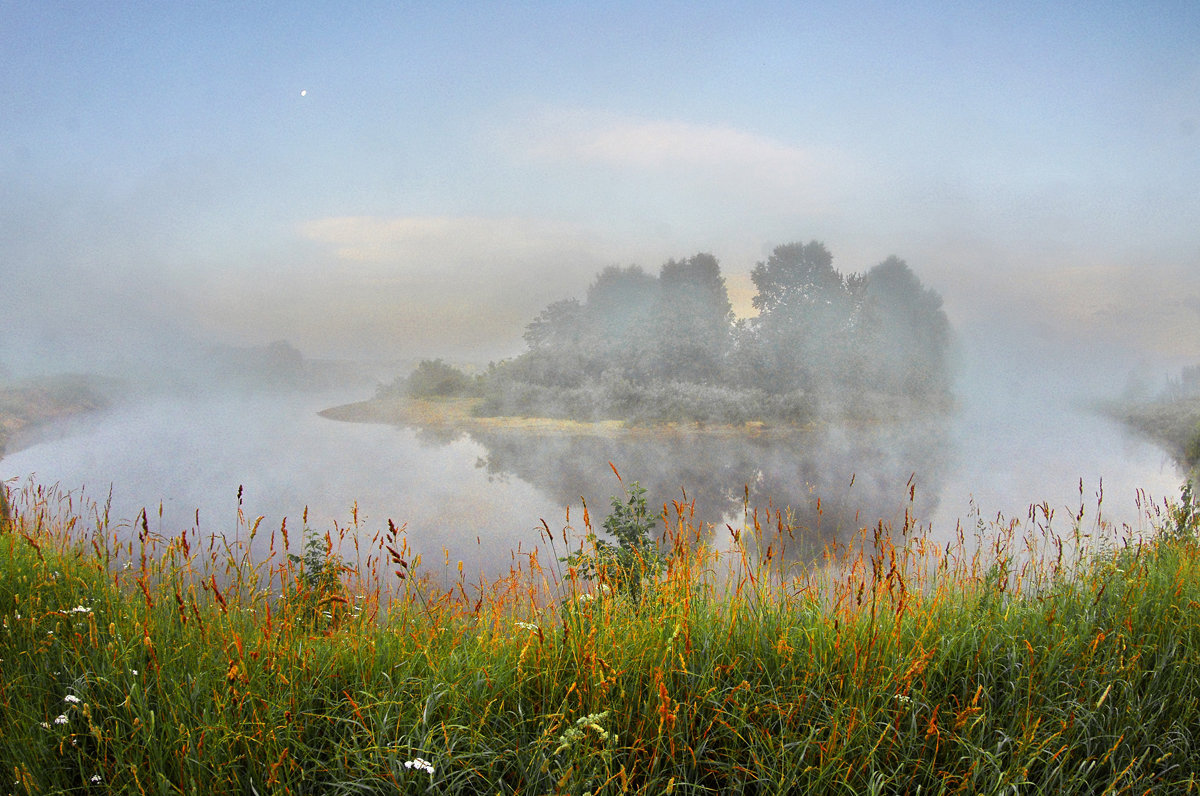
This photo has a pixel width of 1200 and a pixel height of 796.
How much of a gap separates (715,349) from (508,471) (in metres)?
8.81

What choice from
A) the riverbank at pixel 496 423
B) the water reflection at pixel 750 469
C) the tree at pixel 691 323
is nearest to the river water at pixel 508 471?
the water reflection at pixel 750 469

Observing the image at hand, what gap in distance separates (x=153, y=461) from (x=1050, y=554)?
38.9ft

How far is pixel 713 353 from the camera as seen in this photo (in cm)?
1805

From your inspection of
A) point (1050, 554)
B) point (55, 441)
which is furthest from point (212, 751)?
point (55, 441)

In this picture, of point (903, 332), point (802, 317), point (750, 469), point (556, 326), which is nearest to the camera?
point (750, 469)

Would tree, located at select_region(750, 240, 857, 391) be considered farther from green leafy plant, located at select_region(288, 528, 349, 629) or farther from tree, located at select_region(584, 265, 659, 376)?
green leafy plant, located at select_region(288, 528, 349, 629)

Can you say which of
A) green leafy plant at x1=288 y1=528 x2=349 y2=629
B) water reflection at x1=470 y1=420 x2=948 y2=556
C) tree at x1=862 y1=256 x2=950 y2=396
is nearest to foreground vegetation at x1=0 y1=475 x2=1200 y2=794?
green leafy plant at x1=288 y1=528 x2=349 y2=629

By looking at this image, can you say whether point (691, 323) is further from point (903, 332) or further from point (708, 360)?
point (903, 332)

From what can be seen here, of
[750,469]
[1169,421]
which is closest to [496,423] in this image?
[750,469]

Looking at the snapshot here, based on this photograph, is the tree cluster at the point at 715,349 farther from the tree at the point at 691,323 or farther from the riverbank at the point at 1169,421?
the riverbank at the point at 1169,421

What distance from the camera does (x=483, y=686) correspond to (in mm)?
2264

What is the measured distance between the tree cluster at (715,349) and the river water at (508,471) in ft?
6.12

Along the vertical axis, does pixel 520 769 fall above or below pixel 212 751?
below

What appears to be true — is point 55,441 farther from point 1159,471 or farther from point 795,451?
point 1159,471
